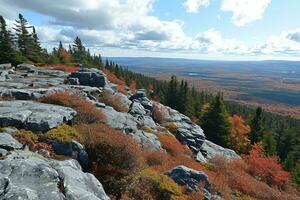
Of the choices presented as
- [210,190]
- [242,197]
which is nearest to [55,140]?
[210,190]

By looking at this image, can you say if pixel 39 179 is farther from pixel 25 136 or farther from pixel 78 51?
pixel 78 51

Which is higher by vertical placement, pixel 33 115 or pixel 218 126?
pixel 33 115

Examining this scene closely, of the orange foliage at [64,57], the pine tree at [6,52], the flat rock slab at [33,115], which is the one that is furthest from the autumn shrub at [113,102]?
the orange foliage at [64,57]

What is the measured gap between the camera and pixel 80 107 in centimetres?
2270

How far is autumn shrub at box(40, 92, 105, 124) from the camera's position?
867 inches

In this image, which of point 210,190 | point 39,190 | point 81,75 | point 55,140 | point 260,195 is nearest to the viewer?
point 39,190

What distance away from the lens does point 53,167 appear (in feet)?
42.6

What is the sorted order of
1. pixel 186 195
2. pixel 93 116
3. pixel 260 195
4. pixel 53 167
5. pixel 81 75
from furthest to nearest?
1. pixel 81 75
2. pixel 260 195
3. pixel 93 116
4. pixel 186 195
5. pixel 53 167

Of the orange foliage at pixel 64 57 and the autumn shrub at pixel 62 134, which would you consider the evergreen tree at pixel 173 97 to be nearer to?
the orange foliage at pixel 64 57

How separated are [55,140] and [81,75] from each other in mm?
23935

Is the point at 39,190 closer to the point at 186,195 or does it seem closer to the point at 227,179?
the point at 186,195

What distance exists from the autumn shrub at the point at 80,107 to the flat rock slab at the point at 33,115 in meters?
0.87

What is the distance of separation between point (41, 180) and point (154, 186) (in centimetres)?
709

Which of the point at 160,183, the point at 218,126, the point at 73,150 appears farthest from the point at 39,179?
the point at 218,126
